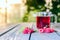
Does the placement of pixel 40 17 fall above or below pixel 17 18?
above

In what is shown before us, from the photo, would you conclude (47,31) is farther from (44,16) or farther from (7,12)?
(7,12)

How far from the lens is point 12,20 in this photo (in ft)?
14.3

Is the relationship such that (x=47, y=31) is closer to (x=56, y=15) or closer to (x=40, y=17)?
(x=40, y=17)

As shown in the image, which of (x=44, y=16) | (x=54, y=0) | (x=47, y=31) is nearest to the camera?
(x=47, y=31)

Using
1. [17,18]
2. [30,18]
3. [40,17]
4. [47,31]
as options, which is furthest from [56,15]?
[47,31]

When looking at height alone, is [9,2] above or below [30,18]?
above

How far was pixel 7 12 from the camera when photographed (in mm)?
4336

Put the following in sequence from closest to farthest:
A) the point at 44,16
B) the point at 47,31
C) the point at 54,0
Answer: the point at 47,31 → the point at 44,16 → the point at 54,0

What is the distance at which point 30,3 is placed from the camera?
4.34m

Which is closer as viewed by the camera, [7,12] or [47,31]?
[47,31]

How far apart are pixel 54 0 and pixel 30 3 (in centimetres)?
64

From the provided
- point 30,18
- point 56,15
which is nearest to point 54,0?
point 56,15

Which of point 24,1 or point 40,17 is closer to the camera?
point 40,17

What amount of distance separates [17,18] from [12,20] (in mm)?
161
